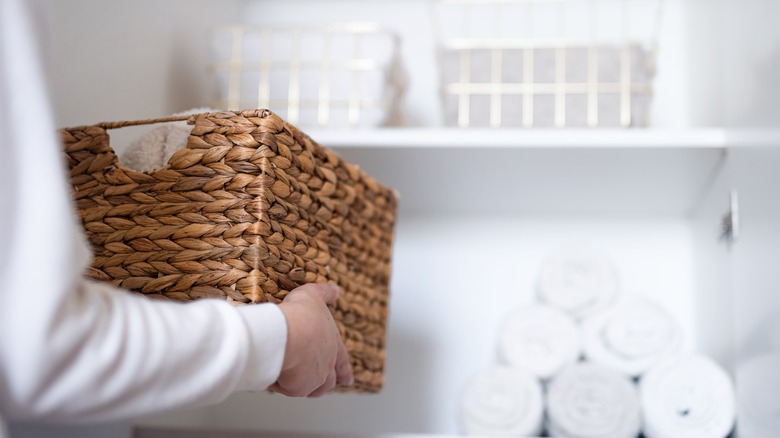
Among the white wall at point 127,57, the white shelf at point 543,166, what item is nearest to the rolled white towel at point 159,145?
the white wall at point 127,57

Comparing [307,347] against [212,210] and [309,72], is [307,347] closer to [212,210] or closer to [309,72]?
[212,210]

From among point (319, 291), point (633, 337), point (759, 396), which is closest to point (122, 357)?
point (319, 291)

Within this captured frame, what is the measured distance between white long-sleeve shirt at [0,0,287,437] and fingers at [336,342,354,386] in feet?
0.68

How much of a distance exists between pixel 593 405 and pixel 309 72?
0.52 metres

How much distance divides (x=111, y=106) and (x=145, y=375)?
55 centimetres

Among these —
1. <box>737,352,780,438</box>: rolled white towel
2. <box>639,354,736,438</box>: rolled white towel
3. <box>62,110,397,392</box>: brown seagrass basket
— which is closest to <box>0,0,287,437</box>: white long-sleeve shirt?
<box>62,110,397,392</box>: brown seagrass basket

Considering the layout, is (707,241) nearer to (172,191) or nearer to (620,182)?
(620,182)

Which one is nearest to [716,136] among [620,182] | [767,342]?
[620,182]

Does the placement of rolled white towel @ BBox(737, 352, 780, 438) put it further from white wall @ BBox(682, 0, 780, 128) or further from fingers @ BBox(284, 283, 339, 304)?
fingers @ BBox(284, 283, 339, 304)

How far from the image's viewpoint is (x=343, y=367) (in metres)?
0.61

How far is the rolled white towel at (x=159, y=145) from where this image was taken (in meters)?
0.58

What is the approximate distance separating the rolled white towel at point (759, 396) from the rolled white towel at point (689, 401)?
2cm

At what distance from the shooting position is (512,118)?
3.23ft

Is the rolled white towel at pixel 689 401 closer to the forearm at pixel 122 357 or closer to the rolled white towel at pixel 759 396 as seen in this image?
the rolled white towel at pixel 759 396
